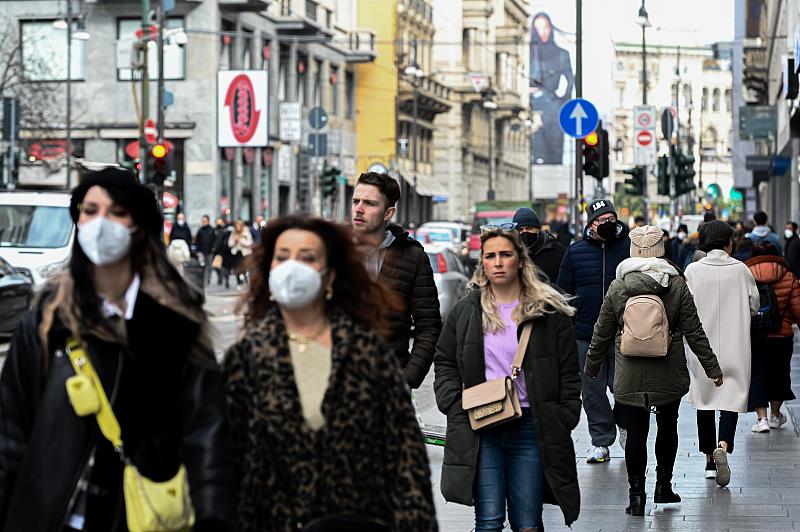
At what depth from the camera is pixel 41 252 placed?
23531 millimetres

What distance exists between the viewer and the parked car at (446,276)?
82.3 ft

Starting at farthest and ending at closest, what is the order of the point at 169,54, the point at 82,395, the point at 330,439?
the point at 169,54 < the point at 330,439 < the point at 82,395

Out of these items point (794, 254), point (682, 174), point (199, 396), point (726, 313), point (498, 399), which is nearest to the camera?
point (199, 396)

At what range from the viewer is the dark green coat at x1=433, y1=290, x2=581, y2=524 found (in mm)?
6848

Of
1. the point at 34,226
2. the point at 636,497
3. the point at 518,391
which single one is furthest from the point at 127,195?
the point at 34,226

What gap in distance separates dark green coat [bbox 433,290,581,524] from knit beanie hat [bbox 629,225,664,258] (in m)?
2.70

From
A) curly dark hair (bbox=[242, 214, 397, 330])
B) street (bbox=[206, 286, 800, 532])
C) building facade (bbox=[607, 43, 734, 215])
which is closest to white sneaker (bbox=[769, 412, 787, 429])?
street (bbox=[206, 286, 800, 532])

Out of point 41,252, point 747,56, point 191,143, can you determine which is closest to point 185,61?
Answer: point 191,143

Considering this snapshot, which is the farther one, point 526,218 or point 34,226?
point 34,226

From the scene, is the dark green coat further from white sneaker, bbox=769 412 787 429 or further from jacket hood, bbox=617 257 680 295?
white sneaker, bbox=769 412 787 429

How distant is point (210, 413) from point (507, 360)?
2.90m

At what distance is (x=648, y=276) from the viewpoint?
9469 millimetres

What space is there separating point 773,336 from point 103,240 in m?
9.35

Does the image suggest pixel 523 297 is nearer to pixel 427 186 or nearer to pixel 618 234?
pixel 618 234
